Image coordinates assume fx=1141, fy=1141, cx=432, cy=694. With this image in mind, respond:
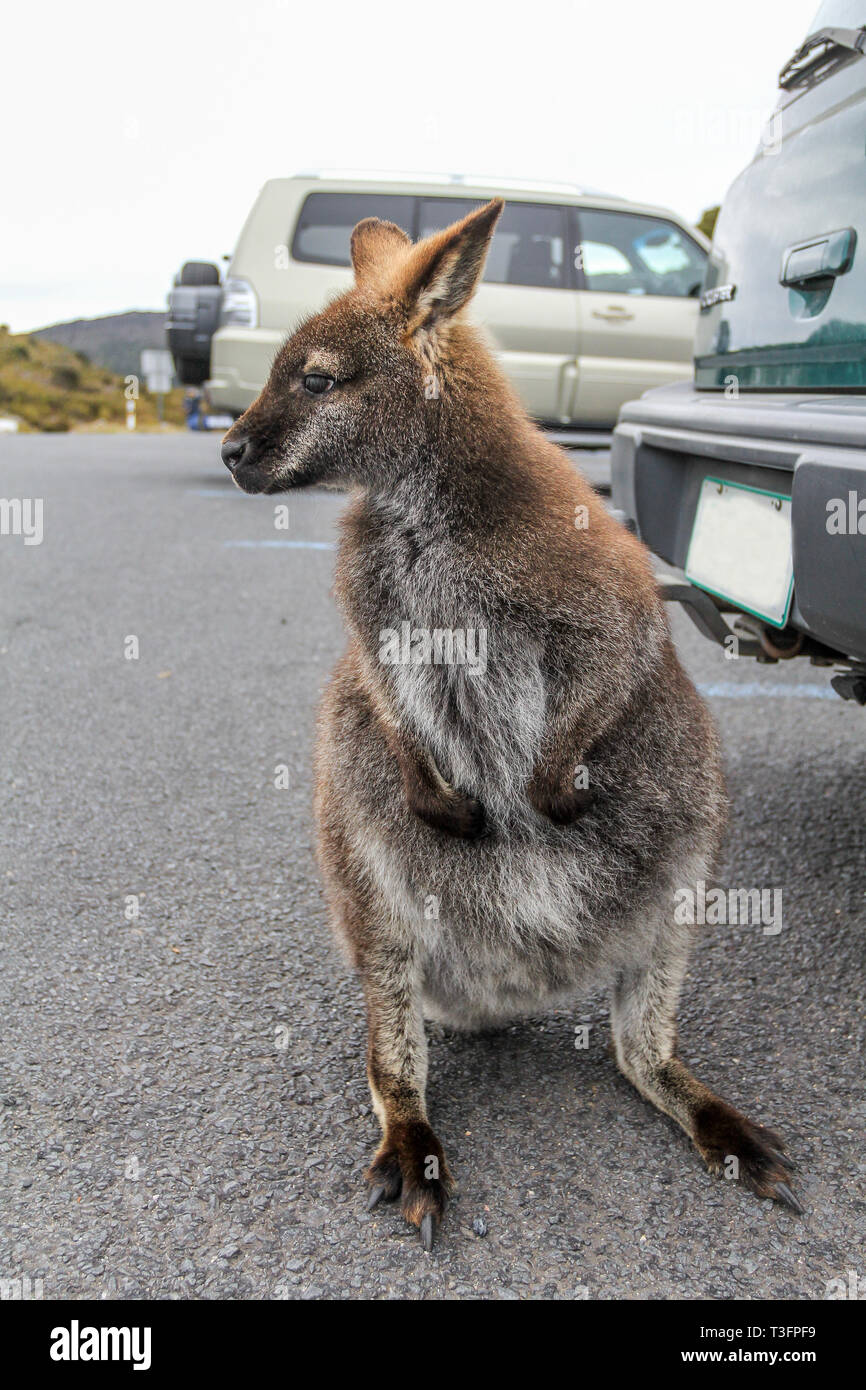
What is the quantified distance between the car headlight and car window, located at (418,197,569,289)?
54.8 inches

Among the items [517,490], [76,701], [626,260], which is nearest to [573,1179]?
[517,490]

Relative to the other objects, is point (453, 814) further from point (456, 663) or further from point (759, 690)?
point (759, 690)

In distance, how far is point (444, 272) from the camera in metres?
1.96

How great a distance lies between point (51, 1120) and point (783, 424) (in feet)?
6.21

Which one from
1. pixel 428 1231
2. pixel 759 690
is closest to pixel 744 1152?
pixel 428 1231

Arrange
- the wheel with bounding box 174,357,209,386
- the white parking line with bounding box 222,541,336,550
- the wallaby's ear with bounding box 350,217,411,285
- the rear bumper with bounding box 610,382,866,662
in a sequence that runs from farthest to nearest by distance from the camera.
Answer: the wheel with bounding box 174,357,209,386, the white parking line with bounding box 222,541,336,550, the wallaby's ear with bounding box 350,217,411,285, the rear bumper with bounding box 610,382,866,662

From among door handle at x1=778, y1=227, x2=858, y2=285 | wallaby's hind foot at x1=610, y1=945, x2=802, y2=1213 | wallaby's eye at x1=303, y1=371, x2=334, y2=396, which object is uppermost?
door handle at x1=778, y1=227, x2=858, y2=285

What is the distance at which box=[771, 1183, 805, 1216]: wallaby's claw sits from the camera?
1.80m

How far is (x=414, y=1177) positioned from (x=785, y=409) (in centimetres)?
164

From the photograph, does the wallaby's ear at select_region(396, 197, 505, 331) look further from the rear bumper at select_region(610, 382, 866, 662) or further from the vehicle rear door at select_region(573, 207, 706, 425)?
the vehicle rear door at select_region(573, 207, 706, 425)

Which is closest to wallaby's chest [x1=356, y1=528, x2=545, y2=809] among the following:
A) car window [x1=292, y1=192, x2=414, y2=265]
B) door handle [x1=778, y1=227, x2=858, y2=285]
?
door handle [x1=778, y1=227, x2=858, y2=285]

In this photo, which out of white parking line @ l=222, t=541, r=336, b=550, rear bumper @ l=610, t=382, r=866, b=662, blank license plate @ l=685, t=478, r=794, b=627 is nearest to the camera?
rear bumper @ l=610, t=382, r=866, b=662
